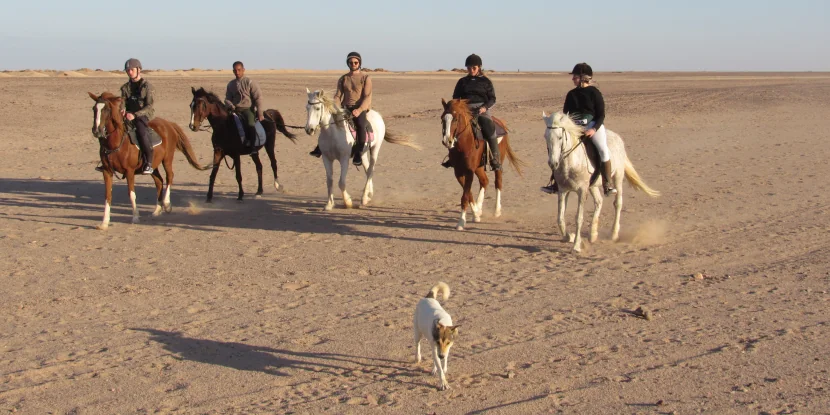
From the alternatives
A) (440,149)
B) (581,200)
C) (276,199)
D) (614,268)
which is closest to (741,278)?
(614,268)

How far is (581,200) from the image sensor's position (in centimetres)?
1026

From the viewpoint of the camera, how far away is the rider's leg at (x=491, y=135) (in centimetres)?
1166

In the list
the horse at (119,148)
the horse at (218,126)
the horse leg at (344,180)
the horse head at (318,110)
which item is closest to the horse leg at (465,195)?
the horse leg at (344,180)

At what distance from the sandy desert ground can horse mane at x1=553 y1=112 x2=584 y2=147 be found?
56.6 inches

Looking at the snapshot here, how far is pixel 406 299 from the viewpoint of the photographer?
8242mm

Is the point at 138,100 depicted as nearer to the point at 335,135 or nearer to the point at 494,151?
A: the point at 335,135

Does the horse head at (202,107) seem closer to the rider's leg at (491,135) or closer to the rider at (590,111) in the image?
the rider's leg at (491,135)

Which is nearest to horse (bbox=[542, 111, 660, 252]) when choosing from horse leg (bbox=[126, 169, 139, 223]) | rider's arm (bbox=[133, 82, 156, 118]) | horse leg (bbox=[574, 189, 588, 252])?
horse leg (bbox=[574, 189, 588, 252])

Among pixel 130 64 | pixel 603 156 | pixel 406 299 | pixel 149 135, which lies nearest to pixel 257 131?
pixel 149 135

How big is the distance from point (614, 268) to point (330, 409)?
4.80m

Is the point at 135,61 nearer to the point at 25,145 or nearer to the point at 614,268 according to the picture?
the point at 614,268

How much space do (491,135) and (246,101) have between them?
16.0 feet

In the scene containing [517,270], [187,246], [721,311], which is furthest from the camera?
[187,246]

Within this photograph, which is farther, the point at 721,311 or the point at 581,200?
the point at 581,200
